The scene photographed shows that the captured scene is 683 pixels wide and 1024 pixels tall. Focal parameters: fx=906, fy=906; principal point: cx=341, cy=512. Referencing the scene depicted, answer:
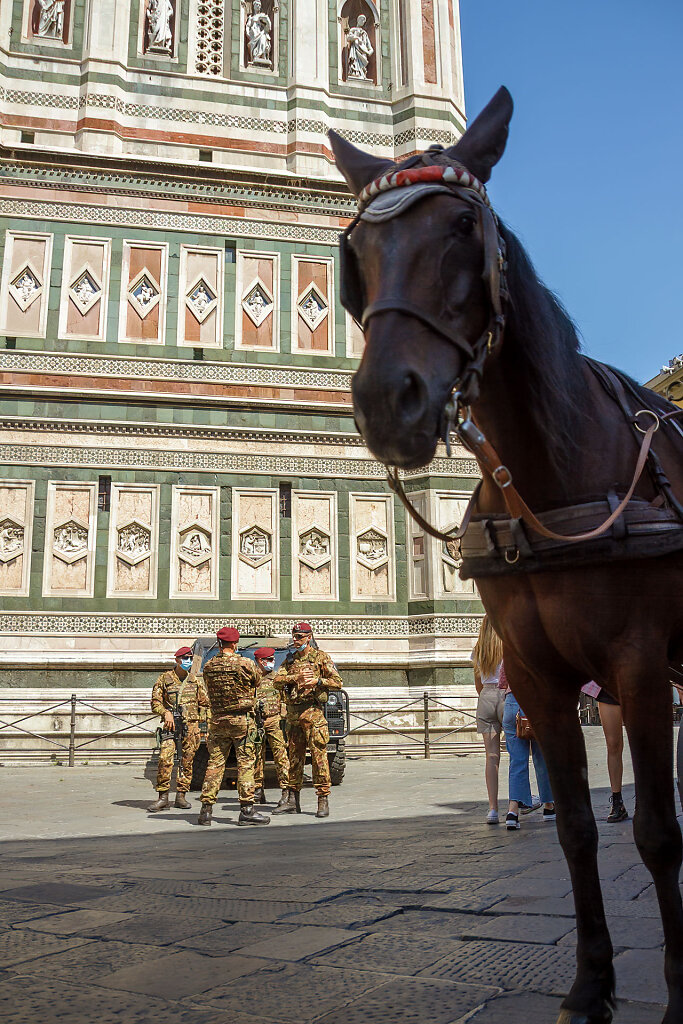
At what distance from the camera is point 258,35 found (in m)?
20.5

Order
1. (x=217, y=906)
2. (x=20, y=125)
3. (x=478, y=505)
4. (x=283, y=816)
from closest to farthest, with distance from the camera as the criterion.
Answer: (x=478, y=505)
(x=217, y=906)
(x=283, y=816)
(x=20, y=125)

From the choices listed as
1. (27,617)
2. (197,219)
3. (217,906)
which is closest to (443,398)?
(217,906)

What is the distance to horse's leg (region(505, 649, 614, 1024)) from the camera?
262 centimetres

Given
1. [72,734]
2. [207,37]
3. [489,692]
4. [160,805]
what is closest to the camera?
[489,692]

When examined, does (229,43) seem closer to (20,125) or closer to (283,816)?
(20,125)

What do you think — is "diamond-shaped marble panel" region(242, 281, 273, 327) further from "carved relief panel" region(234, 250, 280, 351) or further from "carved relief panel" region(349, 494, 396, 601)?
"carved relief panel" region(349, 494, 396, 601)

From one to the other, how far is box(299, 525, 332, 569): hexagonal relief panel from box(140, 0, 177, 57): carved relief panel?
10991 millimetres

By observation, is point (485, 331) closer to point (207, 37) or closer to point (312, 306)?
point (312, 306)

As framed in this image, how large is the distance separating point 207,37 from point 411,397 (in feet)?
69.5

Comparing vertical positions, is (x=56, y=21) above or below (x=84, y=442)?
above

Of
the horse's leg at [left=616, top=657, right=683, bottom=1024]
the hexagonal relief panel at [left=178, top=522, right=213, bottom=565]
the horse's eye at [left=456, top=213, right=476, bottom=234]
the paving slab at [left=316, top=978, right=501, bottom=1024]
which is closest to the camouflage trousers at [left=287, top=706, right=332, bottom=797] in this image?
the paving slab at [left=316, top=978, right=501, bottom=1024]

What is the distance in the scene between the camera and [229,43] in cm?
2036

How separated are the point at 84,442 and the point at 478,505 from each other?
50.9ft

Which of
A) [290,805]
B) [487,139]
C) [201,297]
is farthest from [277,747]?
[201,297]
